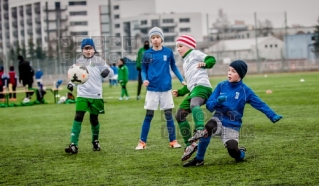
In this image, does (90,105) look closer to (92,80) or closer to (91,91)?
(91,91)

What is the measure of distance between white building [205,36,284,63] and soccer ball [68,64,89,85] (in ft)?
155

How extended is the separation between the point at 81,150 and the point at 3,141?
2.50m

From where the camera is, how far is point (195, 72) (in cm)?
877

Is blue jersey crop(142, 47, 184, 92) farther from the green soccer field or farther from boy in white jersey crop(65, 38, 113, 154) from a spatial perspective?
the green soccer field

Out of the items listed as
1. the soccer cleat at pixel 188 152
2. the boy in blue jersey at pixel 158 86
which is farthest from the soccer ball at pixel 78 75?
the soccer cleat at pixel 188 152

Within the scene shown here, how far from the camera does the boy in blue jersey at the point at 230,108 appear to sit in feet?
25.8

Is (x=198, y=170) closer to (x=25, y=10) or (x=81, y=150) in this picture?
(x=81, y=150)

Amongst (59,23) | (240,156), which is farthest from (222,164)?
(59,23)

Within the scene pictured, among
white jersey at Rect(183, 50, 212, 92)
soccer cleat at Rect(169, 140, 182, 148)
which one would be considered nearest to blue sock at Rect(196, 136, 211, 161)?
white jersey at Rect(183, 50, 212, 92)

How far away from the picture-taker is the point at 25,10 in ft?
231

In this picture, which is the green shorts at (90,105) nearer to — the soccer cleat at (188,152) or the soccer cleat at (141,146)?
the soccer cleat at (141,146)

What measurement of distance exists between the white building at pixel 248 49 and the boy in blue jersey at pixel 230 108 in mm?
48793

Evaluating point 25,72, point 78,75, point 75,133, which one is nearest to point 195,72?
point 78,75

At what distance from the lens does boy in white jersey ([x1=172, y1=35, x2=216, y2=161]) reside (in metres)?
8.30
